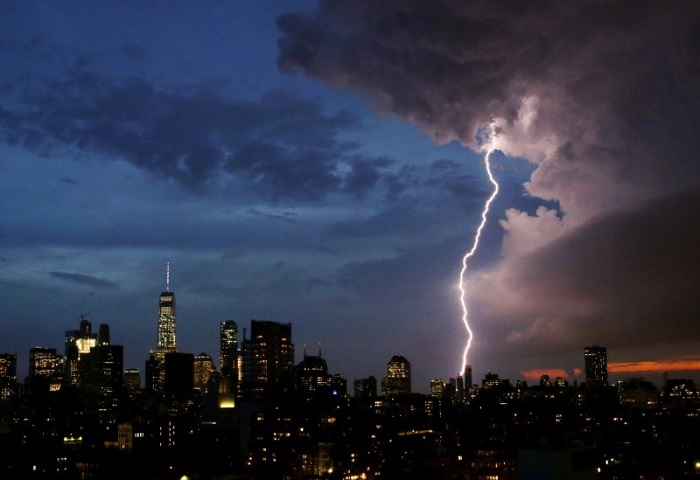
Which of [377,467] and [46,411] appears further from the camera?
[46,411]

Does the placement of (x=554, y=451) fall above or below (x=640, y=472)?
above

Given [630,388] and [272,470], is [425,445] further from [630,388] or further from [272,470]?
[630,388]

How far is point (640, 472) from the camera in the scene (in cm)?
3672

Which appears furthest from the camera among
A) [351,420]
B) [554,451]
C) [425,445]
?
[351,420]

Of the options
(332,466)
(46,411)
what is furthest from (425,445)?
(46,411)

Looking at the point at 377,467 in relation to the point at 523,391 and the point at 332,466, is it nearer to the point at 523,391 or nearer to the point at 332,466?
the point at 332,466

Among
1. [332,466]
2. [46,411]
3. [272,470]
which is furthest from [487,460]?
[46,411]

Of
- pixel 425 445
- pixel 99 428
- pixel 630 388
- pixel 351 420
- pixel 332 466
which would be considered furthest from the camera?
pixel 630 388

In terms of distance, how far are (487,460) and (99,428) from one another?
36628 millimetres

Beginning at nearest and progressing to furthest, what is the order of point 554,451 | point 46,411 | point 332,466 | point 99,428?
point 554,451 → point 332,466 → point 99,428 → point 46,411

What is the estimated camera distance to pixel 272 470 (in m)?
42.8

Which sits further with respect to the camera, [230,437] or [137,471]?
[230,437]

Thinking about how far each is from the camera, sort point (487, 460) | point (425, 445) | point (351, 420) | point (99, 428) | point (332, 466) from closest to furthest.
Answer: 1. point (487, 460)
2. point (332, 466)
3. point (425, 445)
4. point (351, 420)
5. point (99, 428)

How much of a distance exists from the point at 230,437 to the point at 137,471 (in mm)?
13021
